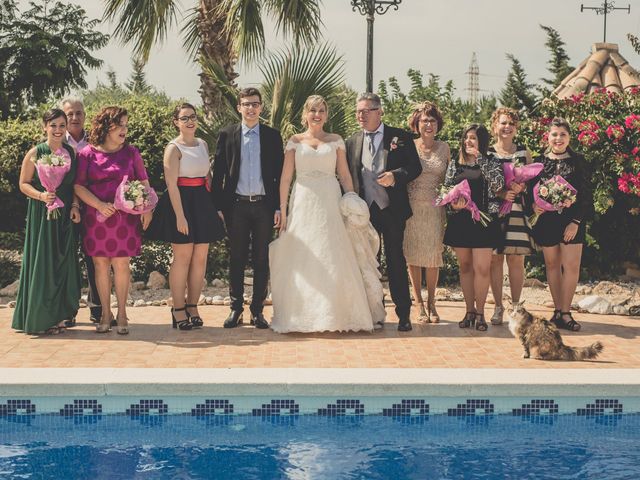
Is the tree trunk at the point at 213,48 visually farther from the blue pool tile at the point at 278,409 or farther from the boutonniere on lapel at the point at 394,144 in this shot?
the blue pool tile at the point at 278,409

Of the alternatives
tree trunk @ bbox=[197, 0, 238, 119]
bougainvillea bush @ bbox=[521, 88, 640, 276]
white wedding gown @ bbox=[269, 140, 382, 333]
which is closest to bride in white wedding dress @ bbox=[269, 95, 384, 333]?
white wedding gown @ bbox=[269, 140, 382, 333]

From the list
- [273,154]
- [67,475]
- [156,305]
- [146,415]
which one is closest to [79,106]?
[273,154]

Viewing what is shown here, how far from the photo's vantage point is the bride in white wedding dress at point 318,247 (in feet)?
24.9

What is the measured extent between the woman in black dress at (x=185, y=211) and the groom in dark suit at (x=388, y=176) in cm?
128

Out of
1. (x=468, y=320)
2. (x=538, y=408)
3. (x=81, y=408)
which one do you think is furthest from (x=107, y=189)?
(x=538, y=408)

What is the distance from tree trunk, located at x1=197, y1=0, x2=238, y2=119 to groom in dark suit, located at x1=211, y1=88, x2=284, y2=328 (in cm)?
549

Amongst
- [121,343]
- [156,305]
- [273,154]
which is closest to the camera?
[121,343]

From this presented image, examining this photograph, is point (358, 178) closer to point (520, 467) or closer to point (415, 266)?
point (415, 266)

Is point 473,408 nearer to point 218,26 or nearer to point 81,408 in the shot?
point 81,408

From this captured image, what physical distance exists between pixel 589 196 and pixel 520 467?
133 inches

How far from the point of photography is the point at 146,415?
5781mm

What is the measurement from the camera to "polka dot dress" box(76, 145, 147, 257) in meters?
7.40

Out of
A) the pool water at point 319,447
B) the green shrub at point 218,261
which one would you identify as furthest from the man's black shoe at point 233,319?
the green shrub at point 218,261

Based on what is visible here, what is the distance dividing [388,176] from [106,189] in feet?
7.57
